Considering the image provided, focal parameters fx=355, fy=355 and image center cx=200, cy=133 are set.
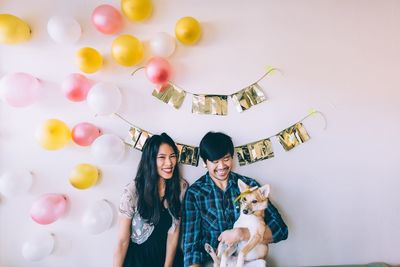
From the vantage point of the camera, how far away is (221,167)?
1.87 m

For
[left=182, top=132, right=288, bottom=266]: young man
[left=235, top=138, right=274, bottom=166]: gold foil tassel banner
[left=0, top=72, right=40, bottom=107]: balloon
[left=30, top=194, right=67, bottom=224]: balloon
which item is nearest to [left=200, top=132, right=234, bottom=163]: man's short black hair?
[left=182, top=132, right=288, bottom=266]: young man

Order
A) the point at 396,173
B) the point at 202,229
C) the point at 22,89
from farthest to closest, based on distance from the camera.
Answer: the point at 396,173 → the point at 202,229 → the point at 22,89

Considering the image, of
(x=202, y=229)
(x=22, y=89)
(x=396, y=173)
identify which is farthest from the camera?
(x=396, y=173)

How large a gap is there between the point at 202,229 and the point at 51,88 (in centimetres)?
113

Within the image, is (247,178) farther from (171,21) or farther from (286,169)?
(171,21)

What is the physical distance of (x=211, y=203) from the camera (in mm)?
1921

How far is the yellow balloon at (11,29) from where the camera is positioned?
1723 millimetres

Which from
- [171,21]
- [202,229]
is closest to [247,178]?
[202,229]

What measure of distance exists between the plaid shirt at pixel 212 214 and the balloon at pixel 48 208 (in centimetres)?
65

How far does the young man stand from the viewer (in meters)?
1.87

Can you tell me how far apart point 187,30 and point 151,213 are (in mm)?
975

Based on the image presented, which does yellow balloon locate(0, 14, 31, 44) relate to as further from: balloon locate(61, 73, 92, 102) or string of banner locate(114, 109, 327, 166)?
string of banner locate(114, 109, 327, 166)

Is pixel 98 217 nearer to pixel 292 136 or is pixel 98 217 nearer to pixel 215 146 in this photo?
pixel 215 146

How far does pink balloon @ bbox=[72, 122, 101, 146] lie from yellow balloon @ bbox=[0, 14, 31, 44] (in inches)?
20.5
